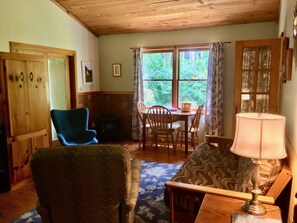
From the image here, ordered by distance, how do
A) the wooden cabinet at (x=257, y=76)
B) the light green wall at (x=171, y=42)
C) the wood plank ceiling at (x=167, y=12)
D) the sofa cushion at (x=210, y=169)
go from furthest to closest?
the light green wall at (x=171, y=42) → the wood plank ceiling at (x=167, y=12) → the wooden cabinet at (x=257, y=76) → the sofa cushion at (x=210, y=169)

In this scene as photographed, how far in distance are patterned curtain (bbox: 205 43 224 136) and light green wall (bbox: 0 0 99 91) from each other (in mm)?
2688

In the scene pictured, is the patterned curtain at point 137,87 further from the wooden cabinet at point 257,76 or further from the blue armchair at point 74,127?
the wooden cabinet at point 257,76

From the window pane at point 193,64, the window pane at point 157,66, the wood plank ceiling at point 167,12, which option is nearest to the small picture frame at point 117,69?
the window pane at point 157,66

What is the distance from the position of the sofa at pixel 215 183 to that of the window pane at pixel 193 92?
103 inches

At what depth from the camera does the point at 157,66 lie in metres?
5.48

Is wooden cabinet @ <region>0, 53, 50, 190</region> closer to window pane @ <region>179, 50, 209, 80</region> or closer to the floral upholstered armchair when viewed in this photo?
the floral upholstered armchair

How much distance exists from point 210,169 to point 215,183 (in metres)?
0.31

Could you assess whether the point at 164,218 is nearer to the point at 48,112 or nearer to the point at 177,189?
the point at 177,189

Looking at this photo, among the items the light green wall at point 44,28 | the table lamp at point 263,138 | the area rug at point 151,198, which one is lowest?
the area rug at point 151,198

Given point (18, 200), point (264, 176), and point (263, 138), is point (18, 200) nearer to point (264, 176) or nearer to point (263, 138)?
point (264, 176)

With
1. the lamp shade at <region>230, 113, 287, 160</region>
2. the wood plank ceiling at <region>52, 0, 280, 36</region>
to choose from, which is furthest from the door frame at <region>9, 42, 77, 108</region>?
the lamp shade at <region>230, 113, 287, 160</region>

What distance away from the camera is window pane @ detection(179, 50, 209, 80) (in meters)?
5.05

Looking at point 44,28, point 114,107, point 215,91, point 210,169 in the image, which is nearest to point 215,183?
point 210,169

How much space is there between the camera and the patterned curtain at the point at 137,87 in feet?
17.8
